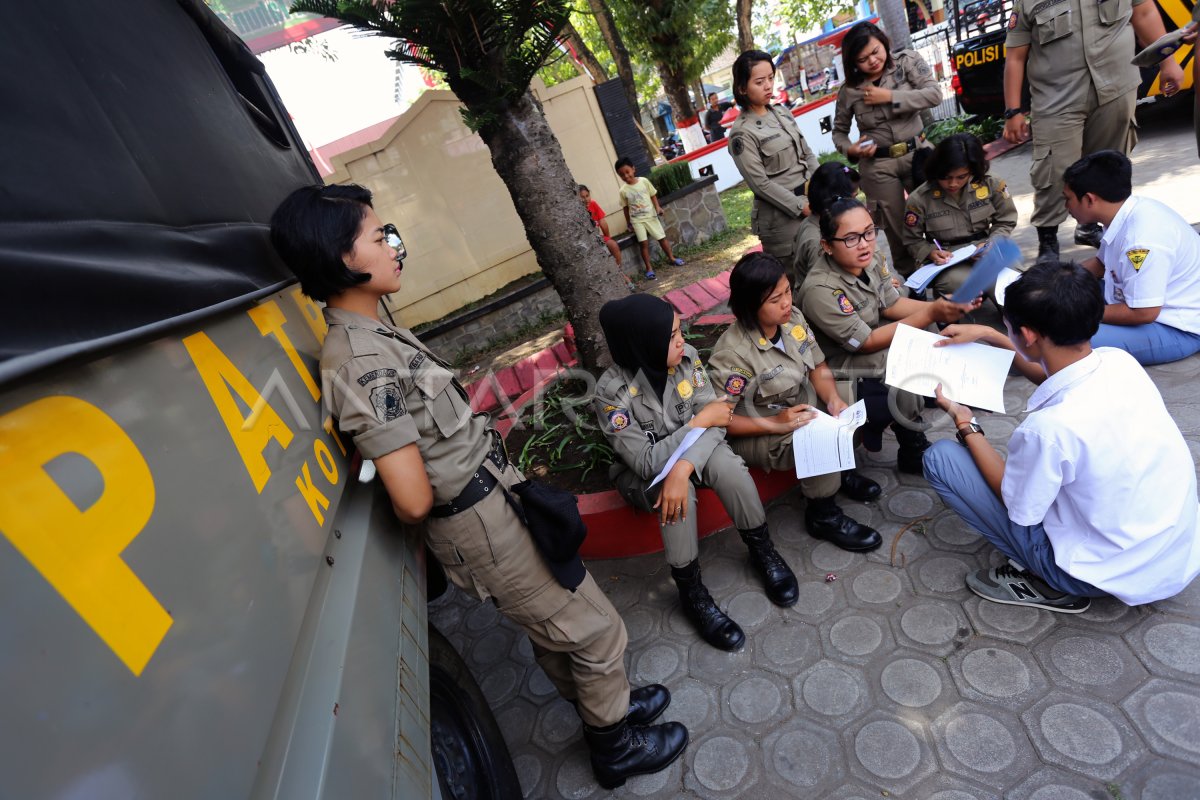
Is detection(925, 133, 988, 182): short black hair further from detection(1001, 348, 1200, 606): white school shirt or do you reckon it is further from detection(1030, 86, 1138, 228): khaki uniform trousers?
detection(1001, 348, 1200, 606): white school shirt

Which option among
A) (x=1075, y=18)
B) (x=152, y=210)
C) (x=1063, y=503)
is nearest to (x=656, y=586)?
(x=1063, y=503)

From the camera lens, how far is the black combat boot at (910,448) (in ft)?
8.85

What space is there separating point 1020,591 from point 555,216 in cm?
249

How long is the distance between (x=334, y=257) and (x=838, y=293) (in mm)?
2143

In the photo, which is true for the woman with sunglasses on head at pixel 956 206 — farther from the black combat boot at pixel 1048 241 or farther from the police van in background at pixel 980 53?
the police van in background at pixel 980 53

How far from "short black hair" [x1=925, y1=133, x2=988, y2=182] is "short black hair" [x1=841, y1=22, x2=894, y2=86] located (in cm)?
85

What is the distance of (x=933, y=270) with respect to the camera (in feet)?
10.7

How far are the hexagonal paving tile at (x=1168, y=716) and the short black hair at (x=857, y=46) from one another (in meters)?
3.50

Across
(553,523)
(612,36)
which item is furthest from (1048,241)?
(612,36)

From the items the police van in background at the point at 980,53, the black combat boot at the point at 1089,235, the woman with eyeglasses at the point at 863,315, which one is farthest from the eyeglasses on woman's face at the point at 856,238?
the police van in background at the point at 980,53

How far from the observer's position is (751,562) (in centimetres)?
256

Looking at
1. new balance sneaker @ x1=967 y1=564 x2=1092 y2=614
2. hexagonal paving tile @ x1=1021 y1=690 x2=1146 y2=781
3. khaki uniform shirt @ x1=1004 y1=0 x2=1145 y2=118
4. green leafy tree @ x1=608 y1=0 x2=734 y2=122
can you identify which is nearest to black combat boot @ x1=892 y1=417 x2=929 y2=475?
new balance sneaker @ x1=967 y1=564 x2=1092 y2=614

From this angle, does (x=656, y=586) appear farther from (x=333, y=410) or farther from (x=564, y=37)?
(x=564, y=37)

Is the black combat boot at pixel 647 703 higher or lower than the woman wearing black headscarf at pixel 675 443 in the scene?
lower
